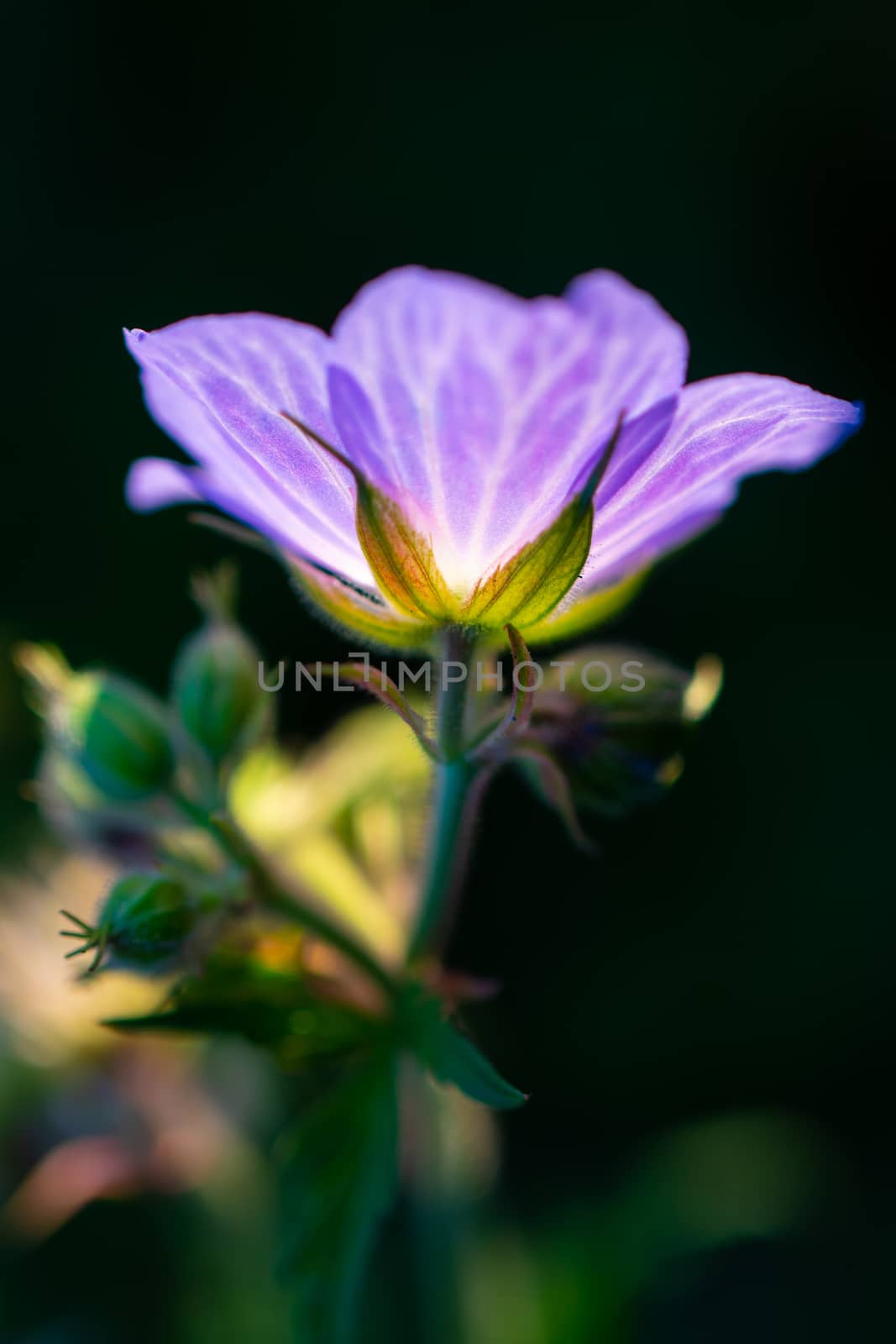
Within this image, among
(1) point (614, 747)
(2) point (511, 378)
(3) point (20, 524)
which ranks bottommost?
(3) point (20, 524)

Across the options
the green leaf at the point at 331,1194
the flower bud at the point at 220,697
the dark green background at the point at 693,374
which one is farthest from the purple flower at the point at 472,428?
the dark green background at the point at 693,374

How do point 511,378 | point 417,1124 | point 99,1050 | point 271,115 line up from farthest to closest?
point 271,115
point 99,1050
point 417,1124
point 511,378

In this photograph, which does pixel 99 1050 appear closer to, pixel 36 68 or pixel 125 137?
pixel 125 137

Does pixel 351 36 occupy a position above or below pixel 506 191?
above

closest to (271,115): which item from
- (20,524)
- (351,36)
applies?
(351,36)

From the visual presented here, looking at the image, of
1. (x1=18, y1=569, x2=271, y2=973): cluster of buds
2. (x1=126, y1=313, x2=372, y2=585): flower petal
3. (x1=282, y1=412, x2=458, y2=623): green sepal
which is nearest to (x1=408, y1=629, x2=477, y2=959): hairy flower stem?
(x1=282, y1=412, x2=458, y2=623): green sepal

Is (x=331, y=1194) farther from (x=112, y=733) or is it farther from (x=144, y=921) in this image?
(x=112, y=733)

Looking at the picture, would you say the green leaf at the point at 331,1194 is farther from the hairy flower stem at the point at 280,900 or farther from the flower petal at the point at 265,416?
the flower petal at the point at 265,416

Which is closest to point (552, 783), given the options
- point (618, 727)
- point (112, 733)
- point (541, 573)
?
point (618, 727)
